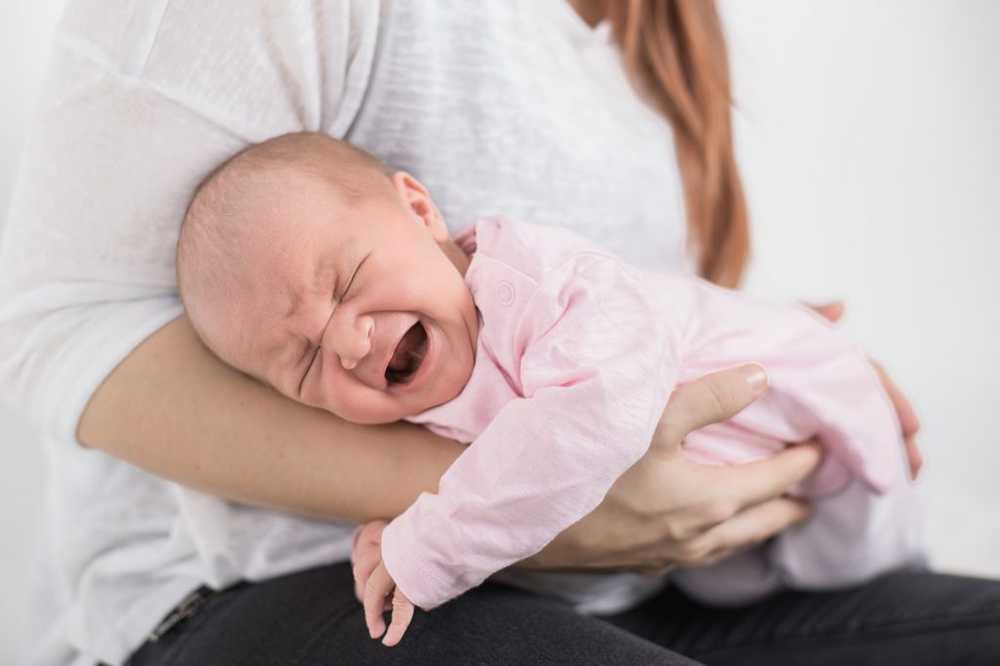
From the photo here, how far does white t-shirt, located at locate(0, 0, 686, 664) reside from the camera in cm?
87

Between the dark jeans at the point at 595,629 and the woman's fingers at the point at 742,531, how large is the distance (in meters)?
0.10

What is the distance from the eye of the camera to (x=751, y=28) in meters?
1.86

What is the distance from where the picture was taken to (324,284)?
829mm

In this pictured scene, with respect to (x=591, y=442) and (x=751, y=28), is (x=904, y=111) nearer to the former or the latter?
(x=751, y=28)

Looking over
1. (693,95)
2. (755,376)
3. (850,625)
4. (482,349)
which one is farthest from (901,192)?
(482,349)

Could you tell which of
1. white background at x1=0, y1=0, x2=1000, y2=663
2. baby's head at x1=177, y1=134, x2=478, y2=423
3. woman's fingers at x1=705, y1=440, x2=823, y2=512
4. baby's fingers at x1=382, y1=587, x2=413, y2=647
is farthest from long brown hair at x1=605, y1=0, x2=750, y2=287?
baby's fingers at x1=382, y1=587, x2=413, y2=647

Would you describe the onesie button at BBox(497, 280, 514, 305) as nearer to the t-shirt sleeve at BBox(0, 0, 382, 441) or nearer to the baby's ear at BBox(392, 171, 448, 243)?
the baby's ear at BBox(392, 171, 448, 243)

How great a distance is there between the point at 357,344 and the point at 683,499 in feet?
1.08

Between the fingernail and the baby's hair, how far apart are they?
1.16 ft

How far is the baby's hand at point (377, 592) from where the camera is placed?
29.0 inches

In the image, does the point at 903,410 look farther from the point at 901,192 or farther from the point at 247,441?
the point at 901,192

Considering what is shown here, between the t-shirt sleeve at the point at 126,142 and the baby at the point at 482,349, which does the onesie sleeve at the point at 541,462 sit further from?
the t-shirt sleeve at the point at 126,142

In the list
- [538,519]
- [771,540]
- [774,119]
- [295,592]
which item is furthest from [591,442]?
[774,119]

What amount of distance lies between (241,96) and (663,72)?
550mm
